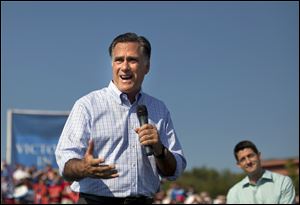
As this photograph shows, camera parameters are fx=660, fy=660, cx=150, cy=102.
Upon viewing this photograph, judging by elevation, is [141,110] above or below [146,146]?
above

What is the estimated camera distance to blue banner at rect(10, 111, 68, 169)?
61.9 ft

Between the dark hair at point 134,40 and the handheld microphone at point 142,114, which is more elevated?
the dark hair at point 134,40

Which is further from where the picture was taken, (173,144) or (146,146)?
(173,144)

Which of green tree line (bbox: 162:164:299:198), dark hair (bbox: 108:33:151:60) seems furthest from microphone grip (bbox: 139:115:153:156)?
green tree line (bbox: 162:164:299:198)

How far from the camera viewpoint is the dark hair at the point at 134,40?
412cm

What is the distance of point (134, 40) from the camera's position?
4117 millimetres

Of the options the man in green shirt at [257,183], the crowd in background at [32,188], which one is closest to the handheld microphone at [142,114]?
the man in green shirt at [257,183]

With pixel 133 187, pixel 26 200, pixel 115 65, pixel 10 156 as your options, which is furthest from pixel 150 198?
pixel 10 156

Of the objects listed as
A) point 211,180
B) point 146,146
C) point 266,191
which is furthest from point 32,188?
point 211,180

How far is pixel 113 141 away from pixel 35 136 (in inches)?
608

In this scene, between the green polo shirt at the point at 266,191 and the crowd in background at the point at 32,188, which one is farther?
the crowd in background at the point at 32,188

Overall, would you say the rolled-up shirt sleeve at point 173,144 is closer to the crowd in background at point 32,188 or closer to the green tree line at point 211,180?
the crowd in background at point 32,188

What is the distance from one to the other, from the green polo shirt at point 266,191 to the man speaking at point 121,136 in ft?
13.7

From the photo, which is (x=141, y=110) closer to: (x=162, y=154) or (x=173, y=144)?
(x=162, y=154)
